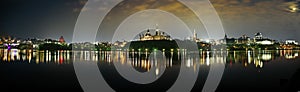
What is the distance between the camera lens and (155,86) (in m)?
11.6

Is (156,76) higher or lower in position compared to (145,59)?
lower

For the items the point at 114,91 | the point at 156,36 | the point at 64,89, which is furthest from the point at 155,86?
the point at 156,36

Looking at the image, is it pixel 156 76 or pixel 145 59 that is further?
pixel 145 59

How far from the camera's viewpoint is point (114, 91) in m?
10.5

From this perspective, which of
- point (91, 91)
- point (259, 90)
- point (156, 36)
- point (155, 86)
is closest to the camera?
point (91, 91)

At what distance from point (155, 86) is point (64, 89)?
3.74 metres

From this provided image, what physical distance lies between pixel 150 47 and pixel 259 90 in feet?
335

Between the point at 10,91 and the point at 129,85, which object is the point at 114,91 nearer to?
the point at 129,85

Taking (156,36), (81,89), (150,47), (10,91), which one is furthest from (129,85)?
(156,36)

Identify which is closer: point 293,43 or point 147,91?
point 147,91

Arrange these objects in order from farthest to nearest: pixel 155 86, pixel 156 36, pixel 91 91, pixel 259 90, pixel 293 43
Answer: pixel 293 43 → pixel 156 36 → pixel 155 86 → pixel 259 90 → pixel 91 91

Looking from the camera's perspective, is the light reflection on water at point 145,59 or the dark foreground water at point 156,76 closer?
the dark foreground water at point 156,76

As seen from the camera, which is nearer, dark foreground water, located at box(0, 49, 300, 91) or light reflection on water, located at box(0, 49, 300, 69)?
dark foreground water, located at box(0, 49, 300, 91)

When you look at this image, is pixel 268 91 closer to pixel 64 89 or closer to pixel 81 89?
pixel 81 89
